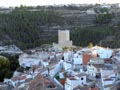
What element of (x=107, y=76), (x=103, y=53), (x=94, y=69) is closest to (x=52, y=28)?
(x=103, y=53)

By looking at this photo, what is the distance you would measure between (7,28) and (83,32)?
Result: 7994 mm

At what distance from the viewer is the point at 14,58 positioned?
77.9 ft

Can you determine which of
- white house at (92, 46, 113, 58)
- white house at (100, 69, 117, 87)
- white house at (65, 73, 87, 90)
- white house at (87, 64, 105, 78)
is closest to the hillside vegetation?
white house at (92, 46, 113, 58)

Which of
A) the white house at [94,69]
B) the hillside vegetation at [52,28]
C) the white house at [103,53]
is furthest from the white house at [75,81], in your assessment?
the hillside vegetation at [52,28]

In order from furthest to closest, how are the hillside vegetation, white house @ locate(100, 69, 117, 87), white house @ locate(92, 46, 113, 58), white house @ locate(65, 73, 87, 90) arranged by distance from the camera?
the hillside vegetation
white house @ locate(92, 46, 113, 58)
white house @ locate(65, 73, 87, 90)
white house @ locate(100, 69, 117, 87)

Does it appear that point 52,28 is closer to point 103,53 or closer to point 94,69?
point 103,53

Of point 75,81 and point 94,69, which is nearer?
point 75,81

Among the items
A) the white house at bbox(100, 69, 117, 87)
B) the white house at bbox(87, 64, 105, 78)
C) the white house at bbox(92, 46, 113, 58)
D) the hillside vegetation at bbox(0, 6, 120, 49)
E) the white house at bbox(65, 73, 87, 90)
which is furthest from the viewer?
Answer: the hillside vegetation at bbox(0, 6, 120, 49)

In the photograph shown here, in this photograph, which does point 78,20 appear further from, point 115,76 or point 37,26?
point 115,76

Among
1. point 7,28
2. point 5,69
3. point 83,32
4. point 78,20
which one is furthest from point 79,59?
point 78,20

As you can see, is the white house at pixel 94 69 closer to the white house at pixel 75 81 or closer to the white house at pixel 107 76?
the white house at pixel 107 76

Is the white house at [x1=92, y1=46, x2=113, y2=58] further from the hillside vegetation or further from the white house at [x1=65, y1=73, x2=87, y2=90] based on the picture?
the hillside vegetation

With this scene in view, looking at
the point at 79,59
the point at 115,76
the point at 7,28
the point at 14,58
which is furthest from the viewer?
the point at 7,28

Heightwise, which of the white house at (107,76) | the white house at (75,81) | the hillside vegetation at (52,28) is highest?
the white house at (107,76)
